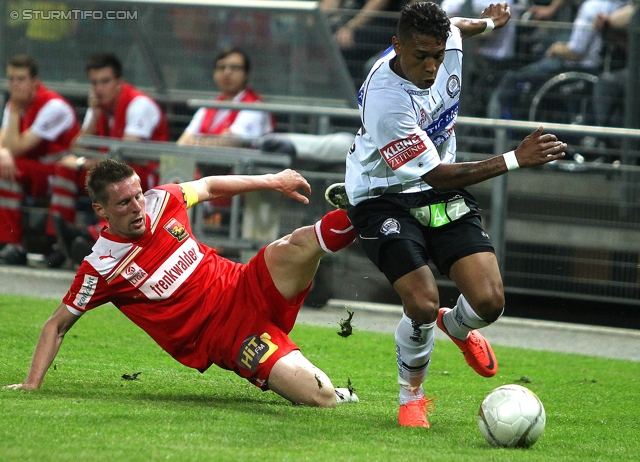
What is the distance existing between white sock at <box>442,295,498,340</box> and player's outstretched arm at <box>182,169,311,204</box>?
3.63 ft

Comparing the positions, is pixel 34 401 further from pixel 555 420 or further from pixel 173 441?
pixel 555 420

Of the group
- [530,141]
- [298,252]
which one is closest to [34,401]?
[298,252]

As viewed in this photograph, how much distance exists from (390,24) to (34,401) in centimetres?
669

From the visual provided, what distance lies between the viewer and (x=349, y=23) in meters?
10.8

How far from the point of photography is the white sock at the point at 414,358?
207 inches

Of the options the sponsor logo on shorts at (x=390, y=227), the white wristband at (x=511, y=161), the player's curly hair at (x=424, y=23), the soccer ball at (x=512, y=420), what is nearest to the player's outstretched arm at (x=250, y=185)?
the sponsor logo on shorts at (x=390, y=227)

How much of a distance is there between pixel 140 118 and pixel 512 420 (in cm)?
675

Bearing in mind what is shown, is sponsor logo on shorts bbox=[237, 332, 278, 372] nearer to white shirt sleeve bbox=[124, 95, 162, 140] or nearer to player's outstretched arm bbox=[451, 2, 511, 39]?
player's outstretched arm bbox=[451, 2, 511, 39]

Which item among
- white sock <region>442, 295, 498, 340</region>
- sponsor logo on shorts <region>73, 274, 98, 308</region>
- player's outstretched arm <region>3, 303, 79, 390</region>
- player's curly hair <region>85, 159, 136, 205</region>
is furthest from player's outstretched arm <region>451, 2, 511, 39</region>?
player's outstretched arm <region>3, 303, 79, 390</region>

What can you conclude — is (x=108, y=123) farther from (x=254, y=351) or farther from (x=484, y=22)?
(x=254, y=351)

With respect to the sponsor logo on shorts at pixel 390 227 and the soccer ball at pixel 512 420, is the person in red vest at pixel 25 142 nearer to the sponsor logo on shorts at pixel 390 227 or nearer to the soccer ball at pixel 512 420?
the sponsor logo on shorts at pixel 390 227

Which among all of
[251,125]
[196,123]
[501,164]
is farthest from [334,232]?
[196,123]

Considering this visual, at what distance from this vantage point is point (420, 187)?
17.9ft

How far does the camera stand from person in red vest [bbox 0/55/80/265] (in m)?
10.6
